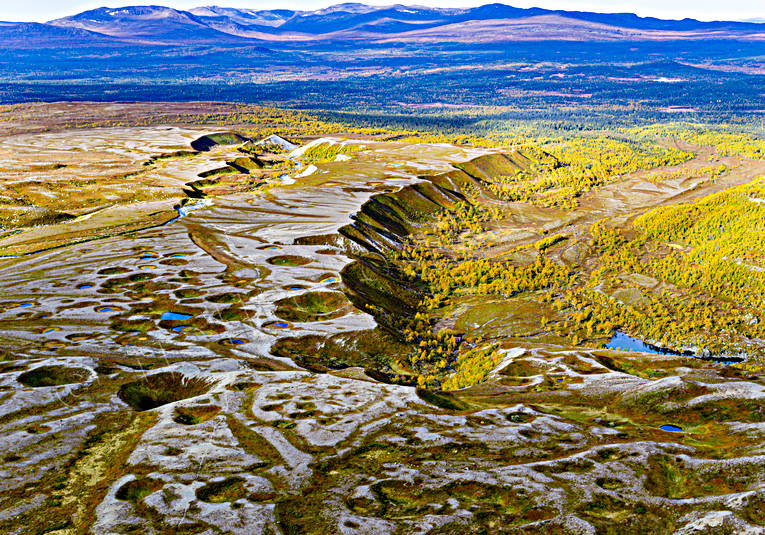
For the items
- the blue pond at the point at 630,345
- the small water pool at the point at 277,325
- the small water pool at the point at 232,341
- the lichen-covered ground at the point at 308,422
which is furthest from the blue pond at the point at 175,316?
the blue pond at the point at 630,345

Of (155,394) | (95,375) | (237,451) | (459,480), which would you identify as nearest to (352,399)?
(237,451)

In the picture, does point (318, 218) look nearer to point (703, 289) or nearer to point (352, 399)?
point (352, 399)

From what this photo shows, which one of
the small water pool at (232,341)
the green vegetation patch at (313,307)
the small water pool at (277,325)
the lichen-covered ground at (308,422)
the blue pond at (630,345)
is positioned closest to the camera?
the lichen-covered ground at (308,422)

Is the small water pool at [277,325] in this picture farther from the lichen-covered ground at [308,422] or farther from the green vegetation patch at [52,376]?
the green vegetation patch at [52,376]

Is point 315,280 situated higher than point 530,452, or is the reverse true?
point 315,280

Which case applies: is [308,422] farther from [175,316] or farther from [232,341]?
[175,316]

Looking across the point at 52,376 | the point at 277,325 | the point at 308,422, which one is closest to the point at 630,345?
the point at 277,325
